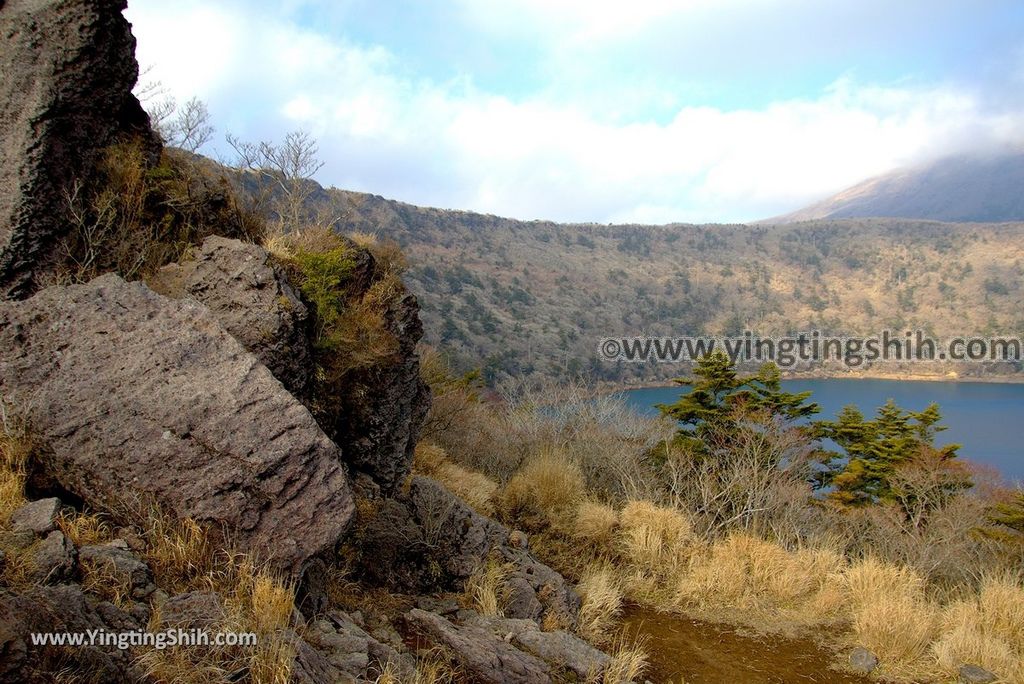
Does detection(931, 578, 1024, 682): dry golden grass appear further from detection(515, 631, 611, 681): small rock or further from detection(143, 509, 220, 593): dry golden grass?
detection(143, 509, 220, 593): dry golden grass

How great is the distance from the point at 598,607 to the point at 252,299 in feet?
14.6

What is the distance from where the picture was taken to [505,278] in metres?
95.9

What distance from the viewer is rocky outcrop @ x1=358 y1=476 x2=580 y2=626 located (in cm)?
516

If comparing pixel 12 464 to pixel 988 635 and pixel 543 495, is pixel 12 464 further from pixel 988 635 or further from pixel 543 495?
pixel 988 635

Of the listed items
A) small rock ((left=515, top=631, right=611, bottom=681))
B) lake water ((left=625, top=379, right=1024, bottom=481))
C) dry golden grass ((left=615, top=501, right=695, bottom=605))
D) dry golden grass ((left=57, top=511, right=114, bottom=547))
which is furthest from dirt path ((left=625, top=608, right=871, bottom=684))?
lake water ((left=625, top=379, right=1024, bottom=481))

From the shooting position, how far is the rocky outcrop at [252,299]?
453 centimetres

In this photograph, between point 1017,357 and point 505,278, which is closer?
point 1017,357

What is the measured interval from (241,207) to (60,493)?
152 inches

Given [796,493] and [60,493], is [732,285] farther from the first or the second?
[60,493]

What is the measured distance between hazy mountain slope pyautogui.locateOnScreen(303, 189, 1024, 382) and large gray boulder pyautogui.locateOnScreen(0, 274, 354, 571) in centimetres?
4739

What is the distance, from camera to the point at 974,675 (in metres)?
5.39

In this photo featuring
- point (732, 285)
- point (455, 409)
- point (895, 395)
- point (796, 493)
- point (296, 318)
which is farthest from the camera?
point (732, 285)

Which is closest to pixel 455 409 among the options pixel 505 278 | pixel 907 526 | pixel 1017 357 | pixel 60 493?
pixel 60 493

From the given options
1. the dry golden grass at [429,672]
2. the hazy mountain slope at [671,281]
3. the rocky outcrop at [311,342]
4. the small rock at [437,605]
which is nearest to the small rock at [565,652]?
the small rock at [437,605]
